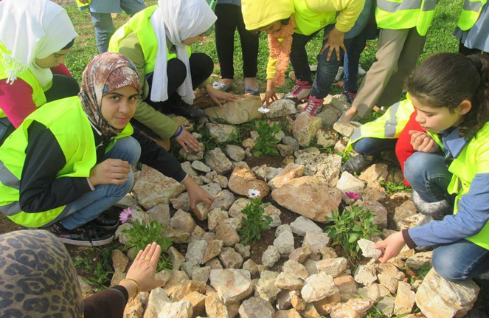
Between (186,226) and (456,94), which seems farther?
(186,226)

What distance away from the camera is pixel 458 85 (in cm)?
191

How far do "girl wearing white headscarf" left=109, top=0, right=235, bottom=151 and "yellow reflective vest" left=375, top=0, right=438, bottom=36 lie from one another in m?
A: 1.28

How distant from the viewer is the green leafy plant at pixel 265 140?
10.2 feet

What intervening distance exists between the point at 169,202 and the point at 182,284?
31.8 inches

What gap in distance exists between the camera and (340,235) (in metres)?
2.35

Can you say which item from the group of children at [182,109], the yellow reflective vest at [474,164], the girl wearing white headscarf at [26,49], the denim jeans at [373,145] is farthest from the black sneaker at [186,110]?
the yellow reflective vest at [474,164]

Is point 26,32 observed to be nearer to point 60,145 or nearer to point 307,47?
point 60,145

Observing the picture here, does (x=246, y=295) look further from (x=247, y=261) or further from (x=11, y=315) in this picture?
(x=11, y=315)

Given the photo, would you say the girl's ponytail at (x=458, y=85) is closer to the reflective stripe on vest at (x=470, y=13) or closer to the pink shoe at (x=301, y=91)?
the reflective stripe on vest at (x=470, y=13)

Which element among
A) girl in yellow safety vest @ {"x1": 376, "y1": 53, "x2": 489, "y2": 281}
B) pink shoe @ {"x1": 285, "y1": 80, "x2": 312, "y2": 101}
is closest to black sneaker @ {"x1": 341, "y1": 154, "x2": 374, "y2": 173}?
girl in yellow safety vest @ {"x1": 376, "y1": 53, "x2": 489, "y2": 281}

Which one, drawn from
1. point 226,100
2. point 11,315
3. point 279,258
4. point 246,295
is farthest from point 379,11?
point 11,315

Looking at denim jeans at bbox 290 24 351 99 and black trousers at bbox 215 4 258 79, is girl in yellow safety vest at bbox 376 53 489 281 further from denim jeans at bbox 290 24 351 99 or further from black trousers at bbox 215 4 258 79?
black trousers at bbox 215 4 258 79

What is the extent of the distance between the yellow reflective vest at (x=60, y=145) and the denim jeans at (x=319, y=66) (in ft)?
6.50

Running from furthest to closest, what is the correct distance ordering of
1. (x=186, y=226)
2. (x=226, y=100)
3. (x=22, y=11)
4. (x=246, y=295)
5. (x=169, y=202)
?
1. (x=226, y=100)
2. (x=169, y=202)
3. (x=186, y=226)
4. (x=22, y=11)
5. (x=246, y=295)
